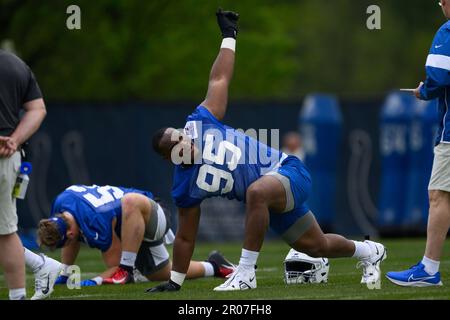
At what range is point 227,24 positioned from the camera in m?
8.38

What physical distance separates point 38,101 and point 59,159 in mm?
12219

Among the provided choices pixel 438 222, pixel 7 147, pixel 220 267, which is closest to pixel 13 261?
pixel 7 147

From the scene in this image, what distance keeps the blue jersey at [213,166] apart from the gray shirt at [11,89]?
1287 mm

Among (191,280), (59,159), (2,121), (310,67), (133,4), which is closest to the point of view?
(2,121)

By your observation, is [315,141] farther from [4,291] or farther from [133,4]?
[4,291]

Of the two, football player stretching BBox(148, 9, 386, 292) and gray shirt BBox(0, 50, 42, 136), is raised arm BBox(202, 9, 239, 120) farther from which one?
gray shirt BBox(0, 50, 42, 136)

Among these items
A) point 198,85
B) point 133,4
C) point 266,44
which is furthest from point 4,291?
point 266,44

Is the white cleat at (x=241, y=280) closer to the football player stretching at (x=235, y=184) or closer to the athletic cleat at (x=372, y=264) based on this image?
the football player stretching at (x=235, y=184)

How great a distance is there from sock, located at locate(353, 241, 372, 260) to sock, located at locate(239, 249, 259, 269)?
0.90 meters

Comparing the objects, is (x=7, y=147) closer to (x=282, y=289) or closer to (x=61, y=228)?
(x=61, y=228)

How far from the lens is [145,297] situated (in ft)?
25.2

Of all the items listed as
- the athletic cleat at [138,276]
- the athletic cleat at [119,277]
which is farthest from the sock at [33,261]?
the athletic cleat at [138,276]

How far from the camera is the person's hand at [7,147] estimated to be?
696 cm

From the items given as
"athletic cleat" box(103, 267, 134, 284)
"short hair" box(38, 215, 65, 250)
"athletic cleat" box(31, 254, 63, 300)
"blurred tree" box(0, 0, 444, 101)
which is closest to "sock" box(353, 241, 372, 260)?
"athletic cleat" box(103, 267, 134, 284)
